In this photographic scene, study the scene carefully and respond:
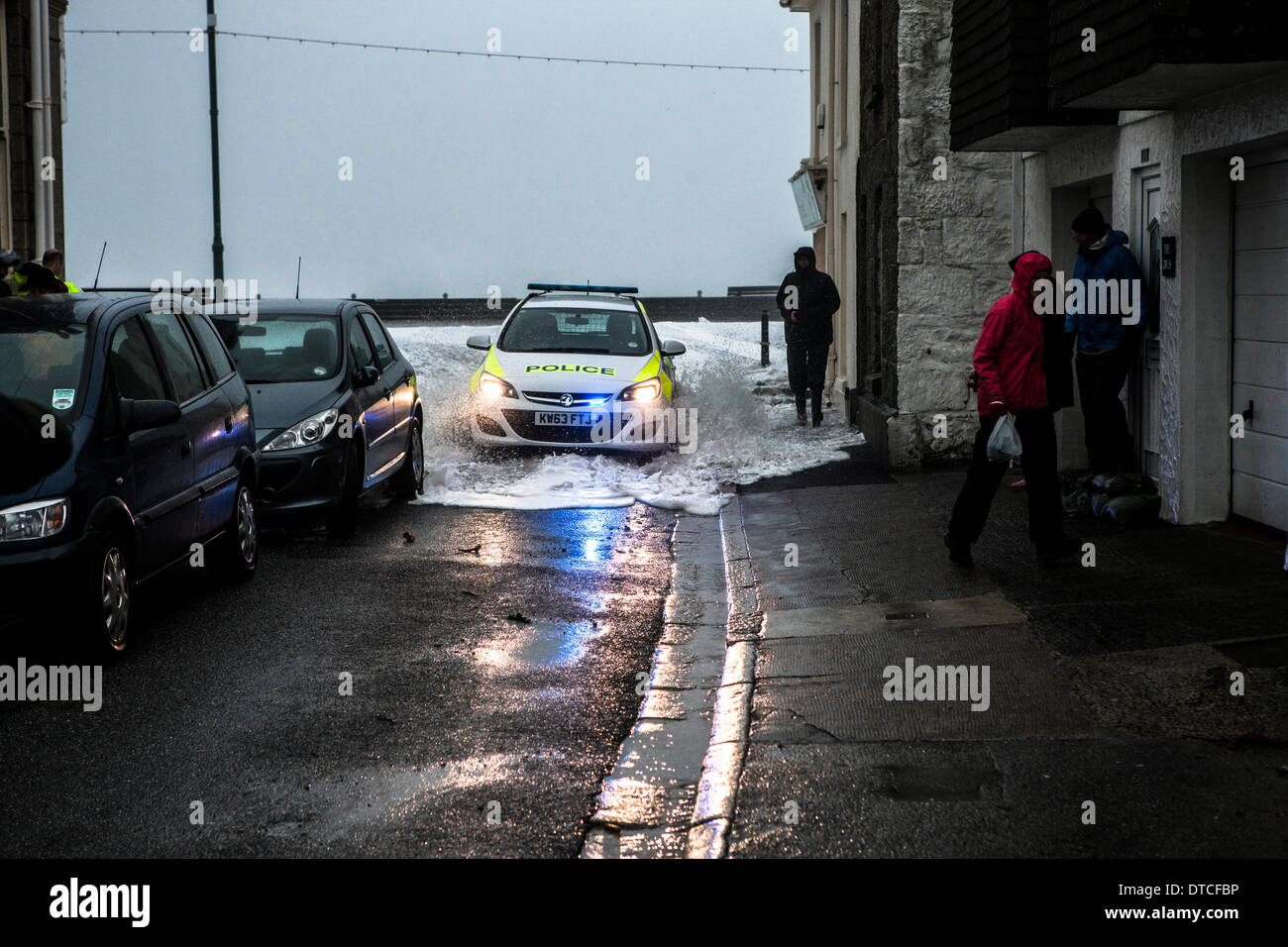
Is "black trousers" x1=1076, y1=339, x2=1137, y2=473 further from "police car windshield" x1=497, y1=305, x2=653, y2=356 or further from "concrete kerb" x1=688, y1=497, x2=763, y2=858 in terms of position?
"police car windshield" x1=497, y1=305, x2=653, y2=356

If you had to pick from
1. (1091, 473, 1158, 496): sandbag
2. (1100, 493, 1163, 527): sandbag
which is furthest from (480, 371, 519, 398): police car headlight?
(1100, 493, 1163, 527): sandbag

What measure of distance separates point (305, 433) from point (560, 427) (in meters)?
4.16

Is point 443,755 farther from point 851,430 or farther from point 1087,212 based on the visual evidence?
point 851,430

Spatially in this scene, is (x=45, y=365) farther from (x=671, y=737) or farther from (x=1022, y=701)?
(x=1022, y=701)

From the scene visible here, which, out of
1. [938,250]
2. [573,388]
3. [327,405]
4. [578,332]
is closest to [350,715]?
[327,405]

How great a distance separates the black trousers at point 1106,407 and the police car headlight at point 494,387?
566 centimetres

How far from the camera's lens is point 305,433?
1108 cm

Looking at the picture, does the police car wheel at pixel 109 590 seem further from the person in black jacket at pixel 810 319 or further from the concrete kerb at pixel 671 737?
the person in black jacket at pixel 810 319

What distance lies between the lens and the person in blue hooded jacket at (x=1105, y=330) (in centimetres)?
1102

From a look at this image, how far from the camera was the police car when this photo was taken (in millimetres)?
14938

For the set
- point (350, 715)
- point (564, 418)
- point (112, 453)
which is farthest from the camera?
point (564, 418)

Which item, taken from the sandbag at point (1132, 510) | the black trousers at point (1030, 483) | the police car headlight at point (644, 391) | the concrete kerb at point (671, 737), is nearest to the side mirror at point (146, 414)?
the concrete kerb at point (671, 737)

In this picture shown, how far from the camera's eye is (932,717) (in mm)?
6168
